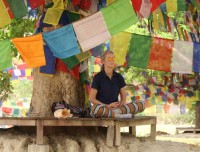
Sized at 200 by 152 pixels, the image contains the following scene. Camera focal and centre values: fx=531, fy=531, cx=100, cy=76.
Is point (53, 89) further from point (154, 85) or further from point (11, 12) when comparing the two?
point (154, 85)

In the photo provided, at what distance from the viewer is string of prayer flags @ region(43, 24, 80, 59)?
7418 mm

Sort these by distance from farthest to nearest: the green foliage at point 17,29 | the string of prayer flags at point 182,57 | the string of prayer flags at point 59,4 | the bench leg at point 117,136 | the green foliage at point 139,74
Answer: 1. the green foliage at point 139,74
2. the green foliage at point 17,29
3. the string of prayer flags at point 182,57
4. the string of prayer flags at point 59,4
5. the bench leg at point 117,136

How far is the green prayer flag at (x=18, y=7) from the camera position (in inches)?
317

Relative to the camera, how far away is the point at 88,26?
296 inches

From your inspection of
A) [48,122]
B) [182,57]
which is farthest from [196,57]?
[48,122]

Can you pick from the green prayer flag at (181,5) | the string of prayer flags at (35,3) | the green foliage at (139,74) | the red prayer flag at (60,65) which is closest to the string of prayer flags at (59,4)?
the string of prayer flags at (35,3)

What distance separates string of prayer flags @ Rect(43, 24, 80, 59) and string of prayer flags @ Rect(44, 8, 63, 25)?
24.7 inches

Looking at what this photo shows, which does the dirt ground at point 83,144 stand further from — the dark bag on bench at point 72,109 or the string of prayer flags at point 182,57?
the string of prayer flags at point 182,57

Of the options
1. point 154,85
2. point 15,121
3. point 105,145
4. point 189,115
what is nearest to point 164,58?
point 105,145

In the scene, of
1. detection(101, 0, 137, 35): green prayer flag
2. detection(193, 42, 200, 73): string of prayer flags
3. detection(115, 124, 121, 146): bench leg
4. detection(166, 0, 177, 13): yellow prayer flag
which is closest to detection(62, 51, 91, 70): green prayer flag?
detection(101, 0, 137, 35): green prayer flag

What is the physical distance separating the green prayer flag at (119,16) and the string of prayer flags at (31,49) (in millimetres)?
1004

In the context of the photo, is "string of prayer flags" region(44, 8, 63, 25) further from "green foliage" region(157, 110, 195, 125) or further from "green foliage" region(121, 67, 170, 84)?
"green foliage" region(157, 110, 195, 125)

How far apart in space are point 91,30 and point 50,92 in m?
1.43

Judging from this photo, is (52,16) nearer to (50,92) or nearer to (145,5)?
(50,92)
